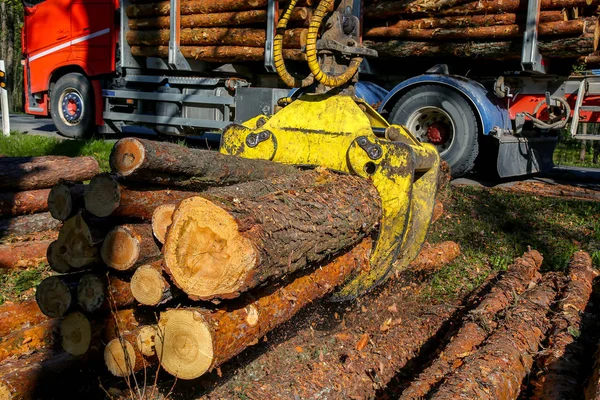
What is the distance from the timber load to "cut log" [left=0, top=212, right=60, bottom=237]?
2.83 m

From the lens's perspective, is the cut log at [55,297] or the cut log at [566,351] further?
the cut log at [566,351]

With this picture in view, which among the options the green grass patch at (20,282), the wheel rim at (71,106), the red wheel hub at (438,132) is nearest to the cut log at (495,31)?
the red wheel hub at (438,132)

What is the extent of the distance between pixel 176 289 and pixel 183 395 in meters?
0.76

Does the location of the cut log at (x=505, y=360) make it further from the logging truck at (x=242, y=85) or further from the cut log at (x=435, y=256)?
the logging truck at (x=242, y=85)

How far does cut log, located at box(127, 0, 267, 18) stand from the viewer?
9.31m

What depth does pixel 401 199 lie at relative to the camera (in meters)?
4.05

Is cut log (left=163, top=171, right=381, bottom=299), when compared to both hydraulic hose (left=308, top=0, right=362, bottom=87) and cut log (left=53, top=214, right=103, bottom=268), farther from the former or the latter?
hydraulic hose (left=308, top=0, right=362, bottom=87)

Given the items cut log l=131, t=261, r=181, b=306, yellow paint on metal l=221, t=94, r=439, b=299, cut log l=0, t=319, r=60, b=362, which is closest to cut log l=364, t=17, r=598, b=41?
yellow paint on metal l=221, t=94, r=439, b=299

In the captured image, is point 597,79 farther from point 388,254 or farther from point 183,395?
point 183,395

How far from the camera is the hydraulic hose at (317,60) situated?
426cm

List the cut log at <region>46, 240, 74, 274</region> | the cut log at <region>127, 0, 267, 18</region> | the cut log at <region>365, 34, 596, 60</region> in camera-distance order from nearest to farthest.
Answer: the cut log at <region>46, 240, 74, 274</region>
the cut log at <region>365, 34, 596, 60</region>
the cut log at <region>127, 0, 267, 18</region>

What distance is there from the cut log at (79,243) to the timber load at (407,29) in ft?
8.80

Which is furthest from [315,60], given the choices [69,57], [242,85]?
[69,57]

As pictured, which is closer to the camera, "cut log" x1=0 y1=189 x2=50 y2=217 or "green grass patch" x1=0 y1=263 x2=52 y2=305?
"green grass patch" x1=0 y1=263 x2=52 y2=305
